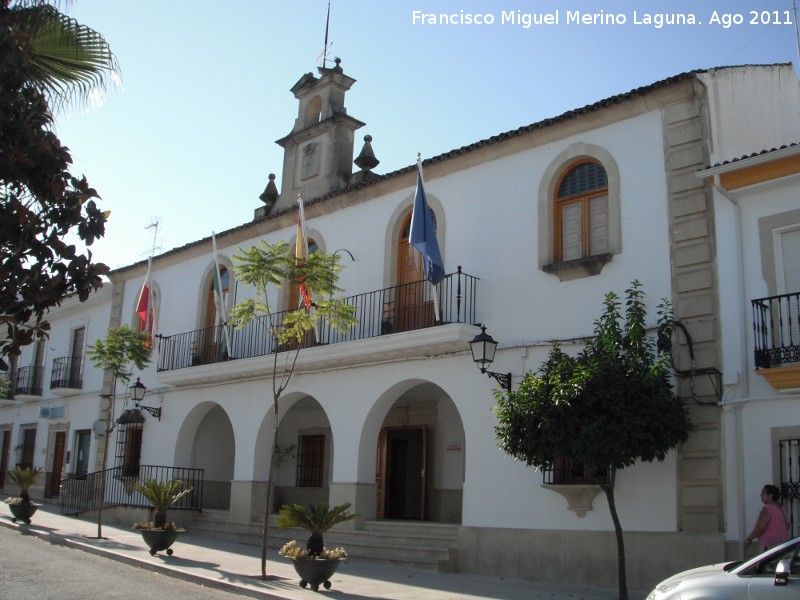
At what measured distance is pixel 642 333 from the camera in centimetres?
1080

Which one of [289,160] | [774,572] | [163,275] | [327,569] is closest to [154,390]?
[163,275]

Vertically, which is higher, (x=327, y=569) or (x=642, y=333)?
(x=642, y=333)

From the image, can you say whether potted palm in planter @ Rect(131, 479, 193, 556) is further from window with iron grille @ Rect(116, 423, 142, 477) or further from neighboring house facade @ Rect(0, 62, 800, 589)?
window with iron grille @ Rect(116, 423, 142, 477)

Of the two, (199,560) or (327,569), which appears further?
(199,560)

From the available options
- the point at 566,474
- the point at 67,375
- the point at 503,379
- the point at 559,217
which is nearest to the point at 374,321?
the point at 503,379

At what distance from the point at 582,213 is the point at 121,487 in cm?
1339

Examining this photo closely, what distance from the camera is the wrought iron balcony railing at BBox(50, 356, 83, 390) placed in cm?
2424

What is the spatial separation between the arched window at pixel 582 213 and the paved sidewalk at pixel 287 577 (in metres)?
4.71

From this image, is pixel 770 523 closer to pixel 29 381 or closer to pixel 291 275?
pixel 291 275

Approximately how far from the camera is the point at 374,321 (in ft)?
49.6

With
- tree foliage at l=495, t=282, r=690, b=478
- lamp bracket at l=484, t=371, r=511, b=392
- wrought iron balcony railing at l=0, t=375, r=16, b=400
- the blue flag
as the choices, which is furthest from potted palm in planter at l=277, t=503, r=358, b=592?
wrought iron balcony railing at l=0, t=375, r=16, b=400

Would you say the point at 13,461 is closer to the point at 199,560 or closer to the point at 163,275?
the point at 163,275

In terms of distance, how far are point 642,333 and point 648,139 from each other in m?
2.95

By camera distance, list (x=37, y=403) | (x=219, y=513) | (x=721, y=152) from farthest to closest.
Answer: (x=37, y=403), (x=219, y=513), (x=721, y=152)
